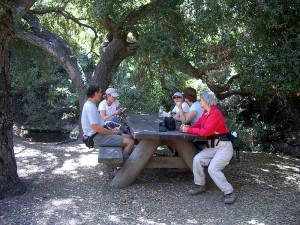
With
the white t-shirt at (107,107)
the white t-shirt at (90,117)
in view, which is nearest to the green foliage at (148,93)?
the white t-shirt at (107,107)

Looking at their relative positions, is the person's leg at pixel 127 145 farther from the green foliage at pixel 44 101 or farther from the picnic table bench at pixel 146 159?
the green foliage at pixel 44 101

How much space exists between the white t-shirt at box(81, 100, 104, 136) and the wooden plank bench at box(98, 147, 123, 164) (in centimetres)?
42

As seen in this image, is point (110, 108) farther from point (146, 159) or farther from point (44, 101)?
point (44, 101)

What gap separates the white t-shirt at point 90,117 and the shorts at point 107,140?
14 cm

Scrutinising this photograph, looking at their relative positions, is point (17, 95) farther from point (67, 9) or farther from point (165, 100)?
point (165, 100)

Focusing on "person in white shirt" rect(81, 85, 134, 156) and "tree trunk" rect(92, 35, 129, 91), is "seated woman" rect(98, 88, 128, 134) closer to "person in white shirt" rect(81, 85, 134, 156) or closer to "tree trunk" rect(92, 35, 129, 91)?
"person in white shirt" rect(81, 85, 134, 156)

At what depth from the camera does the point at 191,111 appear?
5523 mm

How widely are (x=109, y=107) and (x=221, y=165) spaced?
2822 mm

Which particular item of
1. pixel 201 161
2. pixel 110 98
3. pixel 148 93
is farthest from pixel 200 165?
pixel 148 93

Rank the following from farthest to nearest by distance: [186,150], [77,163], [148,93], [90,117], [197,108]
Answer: [148,93]
[77,163]
[197,108]
[186,150]
[90,117]

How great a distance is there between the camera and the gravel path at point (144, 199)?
14.1 feet

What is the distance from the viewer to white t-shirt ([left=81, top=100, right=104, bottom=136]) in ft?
17.5

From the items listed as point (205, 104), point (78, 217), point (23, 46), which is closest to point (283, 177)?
point (205, 104)

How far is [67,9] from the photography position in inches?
470
